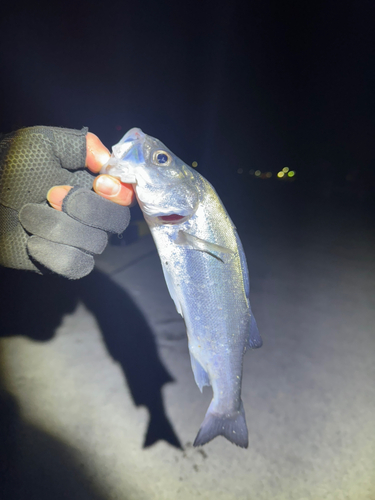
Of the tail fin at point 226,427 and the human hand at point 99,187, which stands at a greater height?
the human hand at point 99,187

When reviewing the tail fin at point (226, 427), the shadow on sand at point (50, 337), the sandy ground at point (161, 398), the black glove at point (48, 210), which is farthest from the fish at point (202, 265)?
the shadow on sand at point (50, 337)

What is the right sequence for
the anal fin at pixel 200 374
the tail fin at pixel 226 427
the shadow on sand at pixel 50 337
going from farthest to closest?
the shadow on sand at pixel 50 337, the anal fin at pixel 200 374, the tail fin at pixel 226 427

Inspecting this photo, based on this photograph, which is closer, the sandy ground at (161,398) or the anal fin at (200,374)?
the anal fin at (200,374)

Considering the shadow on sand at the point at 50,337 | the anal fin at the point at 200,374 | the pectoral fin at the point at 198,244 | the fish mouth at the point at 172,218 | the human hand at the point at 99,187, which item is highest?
the human hand at the point at 99,187

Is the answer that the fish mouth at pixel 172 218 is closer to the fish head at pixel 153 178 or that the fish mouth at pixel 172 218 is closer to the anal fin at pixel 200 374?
the fish head at pixel 153 178

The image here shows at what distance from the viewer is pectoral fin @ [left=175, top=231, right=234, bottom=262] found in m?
1.33

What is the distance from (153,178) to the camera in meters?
1.39

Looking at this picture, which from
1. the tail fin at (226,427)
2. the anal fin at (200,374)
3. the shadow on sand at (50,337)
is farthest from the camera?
the shadow on sand at (50,337)

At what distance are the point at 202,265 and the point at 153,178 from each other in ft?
1.72

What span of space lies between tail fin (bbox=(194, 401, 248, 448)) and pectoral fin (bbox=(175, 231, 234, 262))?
2.67 ft

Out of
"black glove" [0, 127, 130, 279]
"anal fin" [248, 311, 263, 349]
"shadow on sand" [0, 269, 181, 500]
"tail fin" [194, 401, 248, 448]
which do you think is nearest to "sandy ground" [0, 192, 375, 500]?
"shadow on sand" [0, 269, 181, 500]

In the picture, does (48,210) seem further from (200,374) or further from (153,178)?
→ (200,374)

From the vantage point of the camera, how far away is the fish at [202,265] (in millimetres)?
1365

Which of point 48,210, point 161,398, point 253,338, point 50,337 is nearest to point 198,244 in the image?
point 253,338
